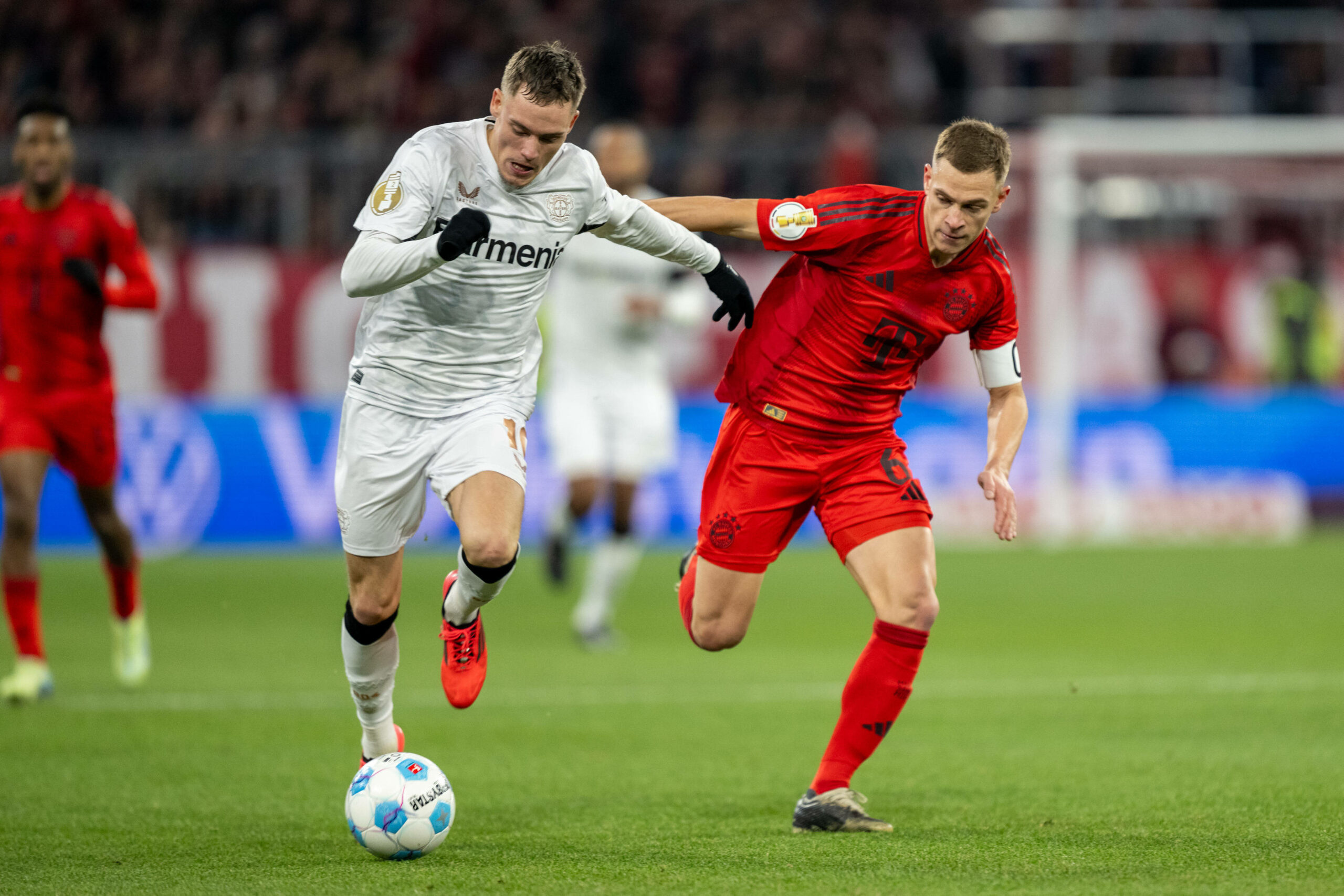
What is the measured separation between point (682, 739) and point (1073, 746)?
1577mm

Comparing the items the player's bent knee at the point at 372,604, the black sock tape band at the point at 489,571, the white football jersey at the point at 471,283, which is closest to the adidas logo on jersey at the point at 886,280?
the white football jersey at the point at 471,283

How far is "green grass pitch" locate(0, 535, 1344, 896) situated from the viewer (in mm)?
4605

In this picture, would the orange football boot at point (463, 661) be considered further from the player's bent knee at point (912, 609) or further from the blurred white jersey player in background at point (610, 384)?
the blurred white jersey player in background at point (610, 384)

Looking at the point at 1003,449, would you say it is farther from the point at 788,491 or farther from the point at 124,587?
the point at 124,587

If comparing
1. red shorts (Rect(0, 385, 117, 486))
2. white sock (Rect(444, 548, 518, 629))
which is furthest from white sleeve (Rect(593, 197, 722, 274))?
red shorts (Rect(0, 385, 117, 486))

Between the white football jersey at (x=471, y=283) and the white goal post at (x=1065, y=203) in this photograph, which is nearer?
the white football jersey at (x=471, y=283)

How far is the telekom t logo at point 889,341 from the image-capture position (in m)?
5.55

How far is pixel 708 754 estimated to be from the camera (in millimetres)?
6746

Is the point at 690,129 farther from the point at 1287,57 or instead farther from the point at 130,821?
the point at 130,821

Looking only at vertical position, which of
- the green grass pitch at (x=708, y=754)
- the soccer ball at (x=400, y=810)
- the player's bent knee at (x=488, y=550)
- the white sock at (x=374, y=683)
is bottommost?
the green grass pitch at (x=708, y=754)

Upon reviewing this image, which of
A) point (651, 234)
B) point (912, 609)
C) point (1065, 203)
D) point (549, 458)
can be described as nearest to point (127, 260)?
point (651, 234)

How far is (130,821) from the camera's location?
5.35 metres

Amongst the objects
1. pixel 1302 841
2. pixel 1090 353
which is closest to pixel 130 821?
pixel 1302 841

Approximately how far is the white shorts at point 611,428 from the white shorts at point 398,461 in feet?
15.6
